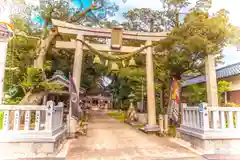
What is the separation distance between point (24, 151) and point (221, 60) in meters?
6.93

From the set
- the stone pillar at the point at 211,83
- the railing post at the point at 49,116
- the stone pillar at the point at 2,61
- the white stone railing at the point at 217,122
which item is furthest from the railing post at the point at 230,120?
the stone pillar at the point at 2,61

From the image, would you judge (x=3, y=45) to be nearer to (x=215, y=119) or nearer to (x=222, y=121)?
(x=215, y=119)

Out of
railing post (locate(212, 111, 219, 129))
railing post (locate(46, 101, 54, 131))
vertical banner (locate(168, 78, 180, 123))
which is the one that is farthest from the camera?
vertical banner (locate(168, 78, 180, 123))

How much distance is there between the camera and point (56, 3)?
321 inches

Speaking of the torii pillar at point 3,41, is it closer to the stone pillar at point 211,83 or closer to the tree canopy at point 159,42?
the tree canopy at point 159,42

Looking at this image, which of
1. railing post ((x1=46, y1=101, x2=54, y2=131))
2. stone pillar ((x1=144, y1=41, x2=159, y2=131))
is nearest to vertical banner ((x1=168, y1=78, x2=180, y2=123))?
stone pillar ((x1=144, y1=41, x2=159, y2=131))

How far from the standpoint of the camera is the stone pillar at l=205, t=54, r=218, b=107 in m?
4.62

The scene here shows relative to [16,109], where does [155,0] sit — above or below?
above

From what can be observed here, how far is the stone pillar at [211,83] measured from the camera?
462cm

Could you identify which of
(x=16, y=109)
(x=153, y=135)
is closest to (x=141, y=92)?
(x=153, y=135)

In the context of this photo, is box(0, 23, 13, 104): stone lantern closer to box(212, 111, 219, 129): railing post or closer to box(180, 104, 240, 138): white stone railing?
box(180, 104, 240, 138): white stone railing

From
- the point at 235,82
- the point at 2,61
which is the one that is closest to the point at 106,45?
the point at 2,61

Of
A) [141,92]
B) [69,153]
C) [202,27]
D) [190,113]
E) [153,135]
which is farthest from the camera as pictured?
[141,92]

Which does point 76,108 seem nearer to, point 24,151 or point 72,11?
point 24,151
